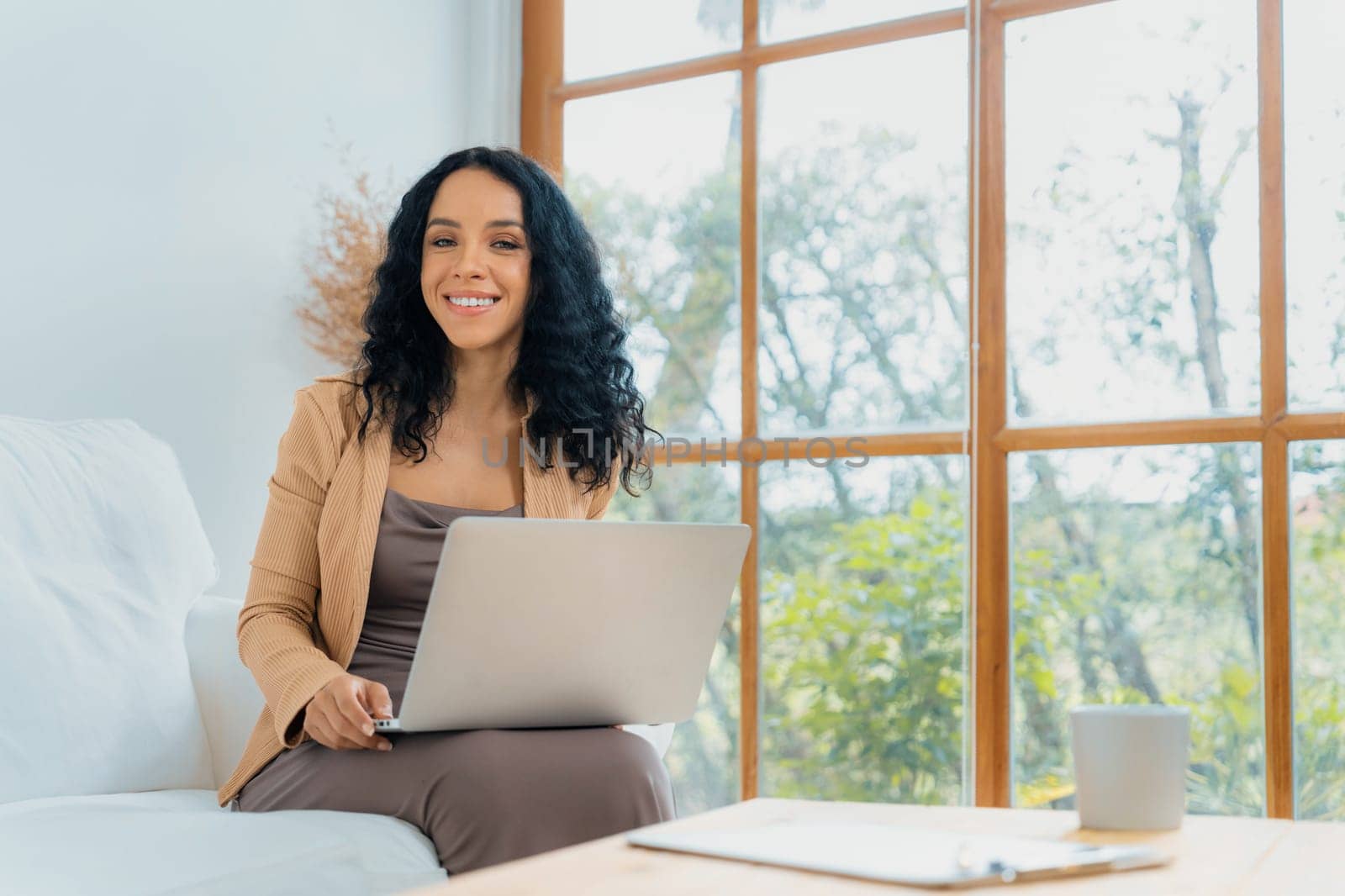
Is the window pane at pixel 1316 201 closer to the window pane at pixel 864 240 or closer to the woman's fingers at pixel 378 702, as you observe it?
the window pane at pixel 864 240

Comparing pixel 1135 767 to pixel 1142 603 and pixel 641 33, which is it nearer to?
pixel 1142 603

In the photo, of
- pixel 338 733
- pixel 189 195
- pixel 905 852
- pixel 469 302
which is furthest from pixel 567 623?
pixel 189 195

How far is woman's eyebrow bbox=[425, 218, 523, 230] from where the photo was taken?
1.92 meters

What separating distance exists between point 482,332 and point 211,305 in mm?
986

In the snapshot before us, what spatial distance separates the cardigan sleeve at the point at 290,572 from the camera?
158 centimetres

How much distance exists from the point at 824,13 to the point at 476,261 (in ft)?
4.46

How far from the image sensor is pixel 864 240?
109 inches

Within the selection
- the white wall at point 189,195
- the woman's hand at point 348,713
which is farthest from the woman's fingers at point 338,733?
the white wall at point 189,195

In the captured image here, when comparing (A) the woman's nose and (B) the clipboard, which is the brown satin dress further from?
(A) the woman's nose

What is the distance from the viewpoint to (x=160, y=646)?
70.7 inches

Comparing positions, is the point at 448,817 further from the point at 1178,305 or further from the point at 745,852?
the point at 1178,305

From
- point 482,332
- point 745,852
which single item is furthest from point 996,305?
point 745,852

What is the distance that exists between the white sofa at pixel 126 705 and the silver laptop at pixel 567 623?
0.16 metres

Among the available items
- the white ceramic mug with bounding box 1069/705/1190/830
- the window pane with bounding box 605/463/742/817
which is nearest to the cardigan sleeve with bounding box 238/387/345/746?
the white ceramic mug with bounding box 1069/705/1190/830
